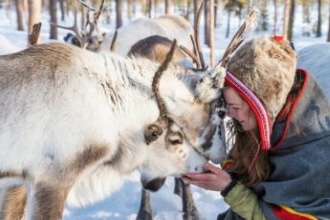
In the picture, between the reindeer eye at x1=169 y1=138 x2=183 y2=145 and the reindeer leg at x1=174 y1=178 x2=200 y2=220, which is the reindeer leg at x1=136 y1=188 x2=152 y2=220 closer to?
the reindeer leg at x1=174 y1=178 x2=200 y2=220

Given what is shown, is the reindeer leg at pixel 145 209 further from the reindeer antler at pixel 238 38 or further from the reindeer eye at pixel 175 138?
the reindeer eye at pixel 175 138

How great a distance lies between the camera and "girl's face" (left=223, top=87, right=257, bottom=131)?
226 centimetres

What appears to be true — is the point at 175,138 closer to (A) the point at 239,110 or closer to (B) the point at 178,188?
(A) the point at 239,110

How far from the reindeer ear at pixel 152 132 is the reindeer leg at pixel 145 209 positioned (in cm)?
180

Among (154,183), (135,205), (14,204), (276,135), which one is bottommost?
(135,205)

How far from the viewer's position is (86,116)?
Result: 2.01 meters

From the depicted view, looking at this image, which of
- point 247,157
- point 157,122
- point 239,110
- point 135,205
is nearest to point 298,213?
point 247,157

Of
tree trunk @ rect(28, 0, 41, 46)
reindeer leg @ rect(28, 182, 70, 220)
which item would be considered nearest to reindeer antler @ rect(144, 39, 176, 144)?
reindeer leg @ rect(28, 182, 70, 220)

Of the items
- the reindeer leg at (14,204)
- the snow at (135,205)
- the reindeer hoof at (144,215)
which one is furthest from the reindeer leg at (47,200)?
the reindeer hoof at (144,215)

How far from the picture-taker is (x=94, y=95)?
2053mm

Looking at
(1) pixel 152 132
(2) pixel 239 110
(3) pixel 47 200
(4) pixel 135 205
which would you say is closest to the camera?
(3) pixel 47 200

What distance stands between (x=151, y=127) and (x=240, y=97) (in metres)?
0.38

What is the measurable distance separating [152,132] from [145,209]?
73.4 inches

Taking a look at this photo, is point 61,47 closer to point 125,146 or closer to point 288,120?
point 125,146
